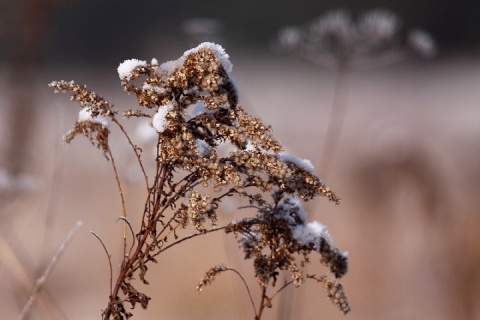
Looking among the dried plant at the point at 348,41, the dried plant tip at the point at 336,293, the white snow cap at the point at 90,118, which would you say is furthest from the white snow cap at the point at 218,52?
the dried plant at the point at 348,41

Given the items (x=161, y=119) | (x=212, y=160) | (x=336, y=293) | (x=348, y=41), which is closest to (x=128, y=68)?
(x=161, y=119)

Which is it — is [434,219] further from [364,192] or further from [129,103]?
[129,103]

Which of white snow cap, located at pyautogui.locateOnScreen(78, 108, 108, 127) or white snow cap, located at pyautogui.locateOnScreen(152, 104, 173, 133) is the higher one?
white snow cap, located at pyautogui.locateOnScreen(78, 108, 108, 127)

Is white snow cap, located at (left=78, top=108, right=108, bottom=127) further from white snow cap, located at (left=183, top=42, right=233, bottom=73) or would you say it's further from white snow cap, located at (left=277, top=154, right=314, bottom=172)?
white snow cap, located at (left=277, top=154, right=314, bottom=172)

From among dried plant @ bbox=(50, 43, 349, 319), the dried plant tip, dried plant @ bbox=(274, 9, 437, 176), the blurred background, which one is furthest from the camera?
the blurred background

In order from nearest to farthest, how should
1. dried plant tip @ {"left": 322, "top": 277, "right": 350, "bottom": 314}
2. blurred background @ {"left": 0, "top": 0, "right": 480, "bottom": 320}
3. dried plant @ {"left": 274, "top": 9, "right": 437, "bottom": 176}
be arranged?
1. dried plant tip @ {"left": 322, "top": 277, "right": 350, "bottom": 314}
2. dried plant @ {"left": 274, "top": 9, "right": 437, "bottom": 176}
3. blurred background @ {"left": 0, "top": 0, "right": 480, "bottom": 320}

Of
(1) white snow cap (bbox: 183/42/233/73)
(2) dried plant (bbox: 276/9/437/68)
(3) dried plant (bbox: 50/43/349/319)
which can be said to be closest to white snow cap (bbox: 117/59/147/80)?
(3) dried plant (bbox: 50/43/349/319)

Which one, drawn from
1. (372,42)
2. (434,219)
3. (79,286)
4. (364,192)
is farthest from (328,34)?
(79,286)
